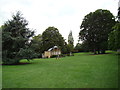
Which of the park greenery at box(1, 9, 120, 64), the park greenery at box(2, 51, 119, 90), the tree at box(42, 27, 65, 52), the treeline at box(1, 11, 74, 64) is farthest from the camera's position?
the tree at box(42, 27, 65, 52)

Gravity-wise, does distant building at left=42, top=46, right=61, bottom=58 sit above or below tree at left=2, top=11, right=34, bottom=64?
below

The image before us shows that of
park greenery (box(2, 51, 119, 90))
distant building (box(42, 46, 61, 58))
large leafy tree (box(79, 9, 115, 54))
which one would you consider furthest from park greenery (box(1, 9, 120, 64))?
park greenery (box(2, 51, 119, 90))

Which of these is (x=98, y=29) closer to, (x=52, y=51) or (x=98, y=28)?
(x=98, y=28)

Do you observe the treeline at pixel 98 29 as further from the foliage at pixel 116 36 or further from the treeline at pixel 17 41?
the treeline at pixel 17 41

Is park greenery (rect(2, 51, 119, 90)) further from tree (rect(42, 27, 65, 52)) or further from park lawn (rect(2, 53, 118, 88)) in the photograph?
tree (rect(42, 27, 65, 52))

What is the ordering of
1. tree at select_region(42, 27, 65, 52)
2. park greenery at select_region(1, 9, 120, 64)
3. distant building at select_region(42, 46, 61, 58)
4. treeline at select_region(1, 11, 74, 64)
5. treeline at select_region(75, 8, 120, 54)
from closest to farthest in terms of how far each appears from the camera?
treeline at select_region(1, 11, 74, 64), park greenery at select_region(1, 9, 120, 64), treeline at select_region(75, 8, 120, 54), distant building at select_region(42, 46, 61, 58), tree at select_region(42, 27, 65, 52)

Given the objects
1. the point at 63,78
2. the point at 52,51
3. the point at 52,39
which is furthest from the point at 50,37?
the point at 63,78

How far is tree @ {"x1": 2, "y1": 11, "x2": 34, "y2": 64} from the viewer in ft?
41.5

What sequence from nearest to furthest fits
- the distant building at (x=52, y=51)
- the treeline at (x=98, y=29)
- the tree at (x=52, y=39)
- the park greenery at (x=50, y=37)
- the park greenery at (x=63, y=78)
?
1. the park greenery at (x=63, y=78)
2. the park greenery at (x=50, y=37)
3. the treeline at (x=98, y=29)
4. the distant building at (x=52, y=51)
5. the tree at (x=52, y=39)

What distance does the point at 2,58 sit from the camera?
12336 millimetres

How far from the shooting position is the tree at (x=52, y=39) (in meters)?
33.0

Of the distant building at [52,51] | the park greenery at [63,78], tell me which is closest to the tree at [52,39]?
the distant building at [52,51]

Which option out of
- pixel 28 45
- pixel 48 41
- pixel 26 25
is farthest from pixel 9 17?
pixel 48 41

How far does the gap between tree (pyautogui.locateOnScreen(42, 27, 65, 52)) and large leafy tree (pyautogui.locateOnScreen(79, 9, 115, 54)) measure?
7467 millimetres
